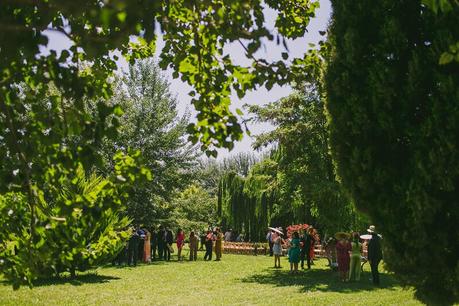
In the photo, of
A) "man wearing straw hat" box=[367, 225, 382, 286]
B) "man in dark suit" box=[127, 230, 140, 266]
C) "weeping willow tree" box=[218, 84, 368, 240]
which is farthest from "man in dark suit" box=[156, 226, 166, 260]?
"man wearing straw hat" box=[367, 225, 382, 286]

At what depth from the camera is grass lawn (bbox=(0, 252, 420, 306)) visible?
11773 millimetres

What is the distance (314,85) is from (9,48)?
17.1m

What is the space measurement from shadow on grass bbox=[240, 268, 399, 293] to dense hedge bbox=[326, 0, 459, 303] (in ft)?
21.8

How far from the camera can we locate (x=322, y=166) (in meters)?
19.2

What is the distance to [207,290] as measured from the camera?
14.0 m

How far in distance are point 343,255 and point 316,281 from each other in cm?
130

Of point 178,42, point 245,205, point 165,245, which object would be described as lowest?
point 165,245

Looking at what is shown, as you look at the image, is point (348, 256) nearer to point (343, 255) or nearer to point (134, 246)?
point (343, 255)

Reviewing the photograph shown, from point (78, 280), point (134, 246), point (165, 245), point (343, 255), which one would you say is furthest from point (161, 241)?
point (343, 255)

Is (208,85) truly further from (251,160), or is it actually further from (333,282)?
(251,160)

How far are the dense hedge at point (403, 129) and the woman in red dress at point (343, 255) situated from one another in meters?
8.50

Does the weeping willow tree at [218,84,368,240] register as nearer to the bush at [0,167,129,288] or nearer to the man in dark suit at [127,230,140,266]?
the man in dark suit at [127,230,140,266]

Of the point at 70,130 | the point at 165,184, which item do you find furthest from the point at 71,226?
the point at 165,184

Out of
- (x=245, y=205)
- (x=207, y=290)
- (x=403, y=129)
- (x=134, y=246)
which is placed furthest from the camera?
(x=245, y=205)
